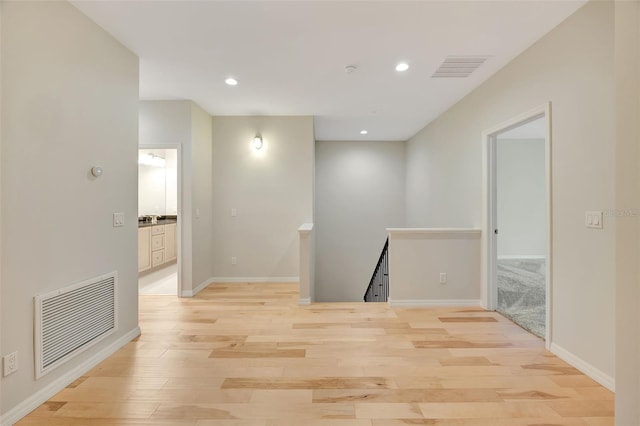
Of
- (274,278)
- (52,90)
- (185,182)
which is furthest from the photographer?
(274,278)

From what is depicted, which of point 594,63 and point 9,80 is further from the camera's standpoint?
point 594,63

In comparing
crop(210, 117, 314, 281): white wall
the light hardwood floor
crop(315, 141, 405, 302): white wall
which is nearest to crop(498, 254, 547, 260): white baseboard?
crop(315, 141, 405, 302): white wall

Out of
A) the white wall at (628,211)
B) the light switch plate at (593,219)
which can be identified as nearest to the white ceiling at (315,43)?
the white wall at (628,211)

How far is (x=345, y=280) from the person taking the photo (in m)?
7.21

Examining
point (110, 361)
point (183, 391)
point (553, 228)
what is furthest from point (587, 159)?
point (110, 361)

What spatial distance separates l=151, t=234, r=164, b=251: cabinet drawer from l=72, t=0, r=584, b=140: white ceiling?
10.00 ft

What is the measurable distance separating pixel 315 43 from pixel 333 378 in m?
2.71

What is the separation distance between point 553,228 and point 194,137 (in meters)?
4.28

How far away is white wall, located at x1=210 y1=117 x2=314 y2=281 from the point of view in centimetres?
499

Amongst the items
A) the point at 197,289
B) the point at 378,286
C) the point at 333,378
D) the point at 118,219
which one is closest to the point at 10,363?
the point at 118,219

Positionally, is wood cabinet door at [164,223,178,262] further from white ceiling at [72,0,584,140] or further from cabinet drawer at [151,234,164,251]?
white ceiling at [72,0,584,140]

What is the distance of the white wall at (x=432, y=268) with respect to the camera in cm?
375

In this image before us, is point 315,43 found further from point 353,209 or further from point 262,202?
point 353,209

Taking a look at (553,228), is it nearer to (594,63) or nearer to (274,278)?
(594,63)
